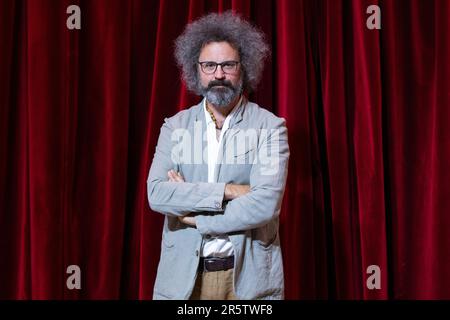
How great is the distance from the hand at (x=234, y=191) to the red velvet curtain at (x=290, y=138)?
72cm

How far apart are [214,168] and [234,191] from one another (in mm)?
121

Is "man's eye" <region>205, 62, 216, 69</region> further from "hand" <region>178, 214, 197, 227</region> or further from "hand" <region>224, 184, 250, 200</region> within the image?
"hand" <region>178, 214, 197, 227</region>

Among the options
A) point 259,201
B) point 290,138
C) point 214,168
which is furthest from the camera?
point 290,138

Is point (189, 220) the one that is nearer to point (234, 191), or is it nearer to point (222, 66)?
point (234, 191)

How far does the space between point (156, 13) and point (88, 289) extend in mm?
1358

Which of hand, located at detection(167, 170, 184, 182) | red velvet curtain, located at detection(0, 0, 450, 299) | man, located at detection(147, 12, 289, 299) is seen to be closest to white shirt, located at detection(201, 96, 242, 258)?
man, located at detection(147, 12, 289, 299)

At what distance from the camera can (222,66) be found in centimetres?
210

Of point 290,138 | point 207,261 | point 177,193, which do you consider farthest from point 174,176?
point 290,138

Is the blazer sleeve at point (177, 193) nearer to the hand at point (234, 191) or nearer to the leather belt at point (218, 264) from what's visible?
the hand at point (234, 191)

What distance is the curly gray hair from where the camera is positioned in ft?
7.16

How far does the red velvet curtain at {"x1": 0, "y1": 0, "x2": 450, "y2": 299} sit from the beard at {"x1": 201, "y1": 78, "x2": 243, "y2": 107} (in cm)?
61

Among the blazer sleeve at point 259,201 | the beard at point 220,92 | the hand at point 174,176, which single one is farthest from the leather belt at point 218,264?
the beard at point 220,92
